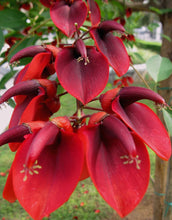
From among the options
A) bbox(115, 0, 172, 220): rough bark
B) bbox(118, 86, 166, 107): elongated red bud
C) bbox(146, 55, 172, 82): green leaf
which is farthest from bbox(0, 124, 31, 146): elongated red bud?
bbox(115, 0, 172, 220): rough bark

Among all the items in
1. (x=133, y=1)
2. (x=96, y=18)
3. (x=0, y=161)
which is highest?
(x=96, y=18)

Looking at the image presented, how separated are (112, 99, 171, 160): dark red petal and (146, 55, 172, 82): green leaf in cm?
27

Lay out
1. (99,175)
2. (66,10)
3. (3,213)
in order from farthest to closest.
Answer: (3,213), (66,10), (99,175)

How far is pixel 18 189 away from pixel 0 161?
1800mm

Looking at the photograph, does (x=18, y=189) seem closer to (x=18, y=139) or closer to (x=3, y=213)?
(x=18, y=139)

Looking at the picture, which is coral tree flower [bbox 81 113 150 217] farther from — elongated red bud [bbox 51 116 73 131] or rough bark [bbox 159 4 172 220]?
rough bark [bbox 159 4 172 220]

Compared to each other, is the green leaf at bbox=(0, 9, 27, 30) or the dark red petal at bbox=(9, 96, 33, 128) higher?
the green leaf at bbox=(0, 9, 27, 30)

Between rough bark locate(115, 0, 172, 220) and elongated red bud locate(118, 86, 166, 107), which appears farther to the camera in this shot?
rough bark locate(115, 0, 172, 220)

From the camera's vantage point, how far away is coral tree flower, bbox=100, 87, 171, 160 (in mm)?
252

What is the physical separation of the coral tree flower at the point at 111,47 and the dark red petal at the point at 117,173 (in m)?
0.09

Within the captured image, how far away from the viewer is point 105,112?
0.92ft

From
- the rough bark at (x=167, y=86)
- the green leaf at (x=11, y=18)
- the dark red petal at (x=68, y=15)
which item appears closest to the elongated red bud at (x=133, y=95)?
the dark red petal at (x=68, y=15)

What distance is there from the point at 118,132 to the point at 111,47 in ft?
0.39

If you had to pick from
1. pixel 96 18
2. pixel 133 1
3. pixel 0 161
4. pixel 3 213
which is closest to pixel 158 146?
pixel 96 18
